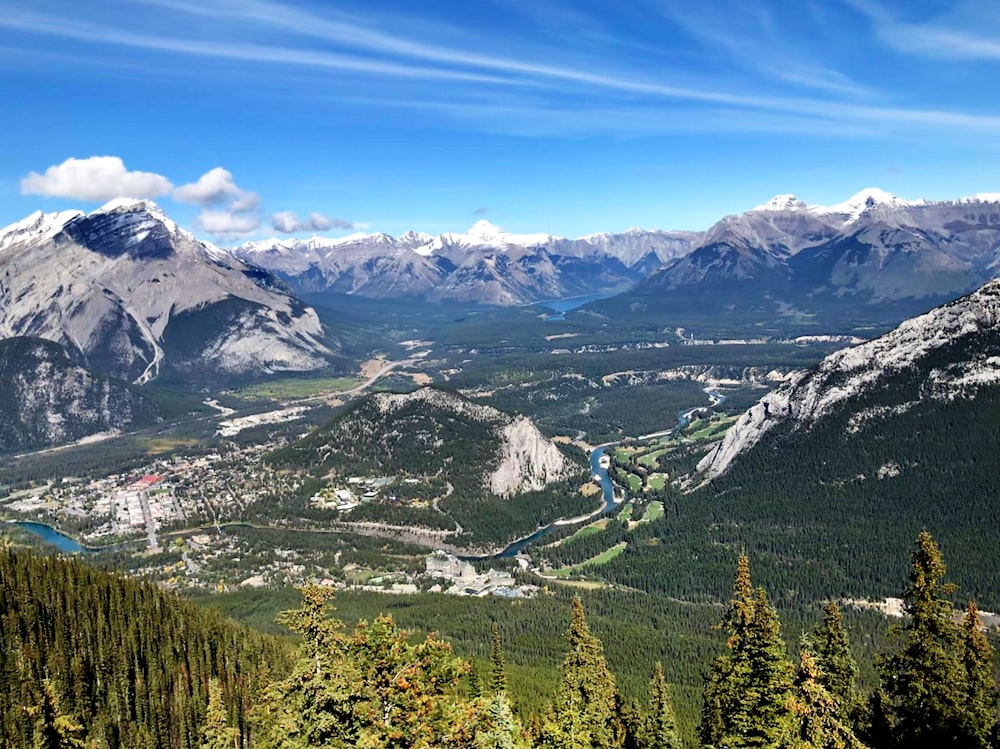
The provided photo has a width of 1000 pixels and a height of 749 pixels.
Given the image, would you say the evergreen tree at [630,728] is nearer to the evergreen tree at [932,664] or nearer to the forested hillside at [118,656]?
the evergreen tree at [932,664]

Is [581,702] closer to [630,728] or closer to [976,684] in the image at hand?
[630,728]

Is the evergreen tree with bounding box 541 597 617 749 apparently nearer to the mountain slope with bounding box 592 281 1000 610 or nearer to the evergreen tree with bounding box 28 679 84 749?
the evergreen tree with bounding box 28 679 84 749

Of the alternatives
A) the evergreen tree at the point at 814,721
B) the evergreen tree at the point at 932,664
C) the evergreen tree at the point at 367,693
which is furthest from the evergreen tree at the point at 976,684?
the evergreen tree at the point at 367,693

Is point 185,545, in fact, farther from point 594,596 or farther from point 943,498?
point 943,498

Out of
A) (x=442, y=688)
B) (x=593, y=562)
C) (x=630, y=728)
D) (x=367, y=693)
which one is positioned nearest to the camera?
(x=367, y=693)

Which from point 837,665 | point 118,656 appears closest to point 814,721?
point 837,665

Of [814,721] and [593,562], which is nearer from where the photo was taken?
[814,721]
